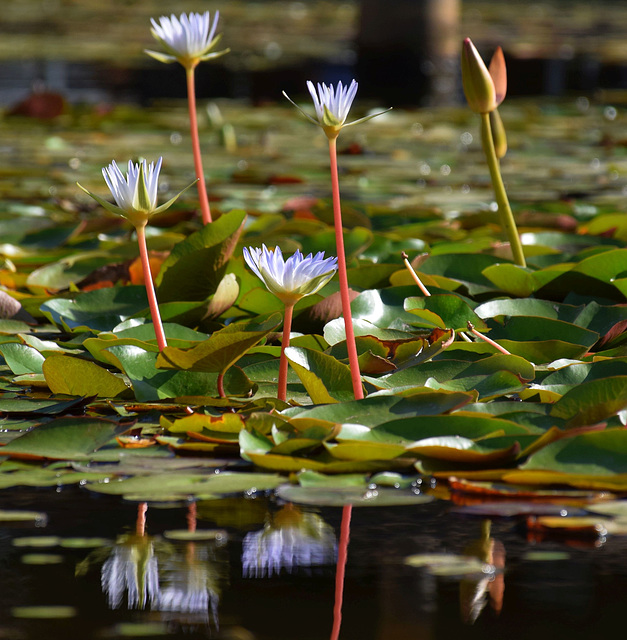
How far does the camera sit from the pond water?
82cm

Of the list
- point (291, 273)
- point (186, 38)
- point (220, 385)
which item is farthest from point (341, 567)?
point (186, 38)

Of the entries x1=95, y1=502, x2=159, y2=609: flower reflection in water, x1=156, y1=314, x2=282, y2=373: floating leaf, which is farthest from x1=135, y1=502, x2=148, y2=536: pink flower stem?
x1=156, y1=314, x2=282, y2=373: floating leaf

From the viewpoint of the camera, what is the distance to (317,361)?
1343mm

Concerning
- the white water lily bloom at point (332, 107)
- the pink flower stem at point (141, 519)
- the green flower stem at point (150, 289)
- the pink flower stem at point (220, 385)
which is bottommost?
the pink flower stem at point (141, 519)

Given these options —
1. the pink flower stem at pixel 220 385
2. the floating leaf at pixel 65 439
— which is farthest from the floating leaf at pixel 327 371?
the floating leaf at pixel 65 439

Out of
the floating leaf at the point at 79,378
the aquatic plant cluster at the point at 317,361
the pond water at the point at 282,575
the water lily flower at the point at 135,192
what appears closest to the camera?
the pond water at the point at 282,575

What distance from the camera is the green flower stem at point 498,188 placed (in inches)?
67.9

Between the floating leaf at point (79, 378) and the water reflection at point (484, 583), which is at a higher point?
the floating leaf at point (79, 378)

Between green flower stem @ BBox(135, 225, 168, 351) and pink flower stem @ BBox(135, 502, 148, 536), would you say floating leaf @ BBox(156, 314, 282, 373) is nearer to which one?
green flower stem @ BBox(135, 225, 168, 351)

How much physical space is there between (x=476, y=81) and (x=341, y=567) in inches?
37.9

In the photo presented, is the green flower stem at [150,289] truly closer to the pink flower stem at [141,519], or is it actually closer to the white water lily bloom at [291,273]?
the white water lily bloom at [291,273]

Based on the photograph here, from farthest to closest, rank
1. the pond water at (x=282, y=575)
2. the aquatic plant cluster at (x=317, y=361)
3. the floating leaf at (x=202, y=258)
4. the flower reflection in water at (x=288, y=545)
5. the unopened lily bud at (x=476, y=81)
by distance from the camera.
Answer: the floating leaf at (x=202, y=258) → the unopened lily bud at (x=476, y=81) → the aquatic plant cluster at (x=317, y=361) → the flower reflection in water at (x=288, y=545) → the pond water at (x=282, y=575)

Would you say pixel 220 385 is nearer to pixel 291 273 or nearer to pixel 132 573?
pixel 291 273

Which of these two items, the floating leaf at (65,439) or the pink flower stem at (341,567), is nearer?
the pink flower stem at (341,567)
